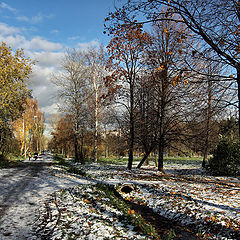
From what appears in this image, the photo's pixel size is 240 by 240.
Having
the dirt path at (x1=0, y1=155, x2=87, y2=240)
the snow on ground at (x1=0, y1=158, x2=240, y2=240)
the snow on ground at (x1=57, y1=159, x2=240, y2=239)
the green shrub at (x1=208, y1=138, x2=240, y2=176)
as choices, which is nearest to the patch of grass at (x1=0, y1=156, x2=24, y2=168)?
the dirt path at (x1=0, y1=155, x2=87, y2=240)

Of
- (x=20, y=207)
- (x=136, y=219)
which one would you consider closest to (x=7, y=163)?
(x=20, y=207)

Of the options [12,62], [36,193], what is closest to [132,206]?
[36,193]

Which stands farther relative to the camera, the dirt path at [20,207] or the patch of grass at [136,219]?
the patch of grass at [136,219]

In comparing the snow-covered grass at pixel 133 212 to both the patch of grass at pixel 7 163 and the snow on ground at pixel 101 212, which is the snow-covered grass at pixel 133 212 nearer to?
the snow on ground at pixel 101 212

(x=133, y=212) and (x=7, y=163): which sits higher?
(x=133, y=212)

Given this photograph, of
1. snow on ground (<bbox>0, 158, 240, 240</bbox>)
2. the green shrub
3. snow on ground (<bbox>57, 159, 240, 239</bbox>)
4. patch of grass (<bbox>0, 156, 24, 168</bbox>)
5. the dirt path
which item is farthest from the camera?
patch of grass (<bbox>0, 156, 24, 168</bbox>)

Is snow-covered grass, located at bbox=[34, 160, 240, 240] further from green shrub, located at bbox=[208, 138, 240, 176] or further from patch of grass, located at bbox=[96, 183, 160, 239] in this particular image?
green shrub, located at bbox=[208, 138, 240, 176]

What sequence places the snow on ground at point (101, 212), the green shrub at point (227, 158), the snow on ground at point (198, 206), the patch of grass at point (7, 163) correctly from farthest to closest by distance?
1. the patch of grass at point (7, 163)
2. the green shrub at point (227, 158)
3. the snow on ground at point (198, 206)
4. the snow on ground at point (101, 212)

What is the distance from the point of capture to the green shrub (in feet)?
42.1

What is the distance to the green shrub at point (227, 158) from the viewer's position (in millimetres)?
12828

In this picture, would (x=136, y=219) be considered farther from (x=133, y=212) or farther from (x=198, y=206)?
(x=198, y=206)

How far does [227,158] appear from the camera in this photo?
12852mm

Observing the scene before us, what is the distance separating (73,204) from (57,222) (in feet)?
4.90

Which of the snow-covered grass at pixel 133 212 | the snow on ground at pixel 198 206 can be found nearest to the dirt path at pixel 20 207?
the snow-covered grass at pixel 133 212
